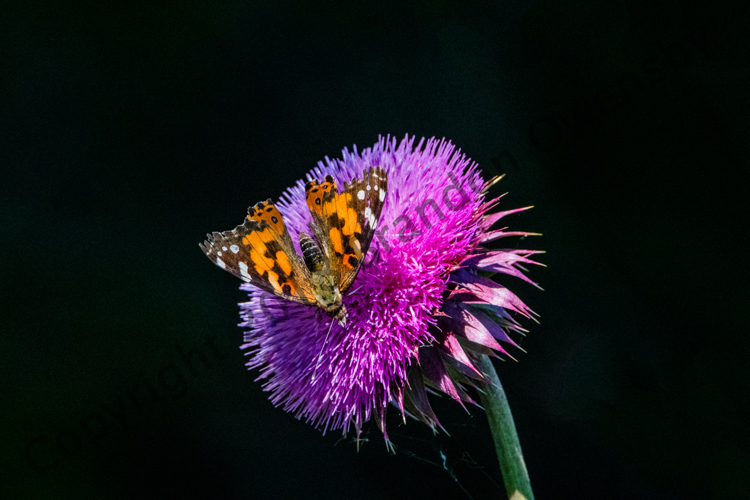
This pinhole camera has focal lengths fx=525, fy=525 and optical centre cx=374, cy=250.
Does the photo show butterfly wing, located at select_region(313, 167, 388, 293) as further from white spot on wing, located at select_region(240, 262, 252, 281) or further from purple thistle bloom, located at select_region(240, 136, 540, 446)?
white spot on wing, located at select_region(240, 262, 252, 281)

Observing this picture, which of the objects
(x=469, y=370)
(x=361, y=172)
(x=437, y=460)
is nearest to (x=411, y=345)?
(x=469, y=370)

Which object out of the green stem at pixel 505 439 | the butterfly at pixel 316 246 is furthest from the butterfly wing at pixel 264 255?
the green stem at pixel 505 439

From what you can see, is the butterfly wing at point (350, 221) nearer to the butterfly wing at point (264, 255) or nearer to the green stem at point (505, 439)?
the butterfly wing at point (264, 255)

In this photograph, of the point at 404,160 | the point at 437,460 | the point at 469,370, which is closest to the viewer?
the point at 469,370

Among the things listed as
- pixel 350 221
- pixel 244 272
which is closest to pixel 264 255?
pixel 244 272

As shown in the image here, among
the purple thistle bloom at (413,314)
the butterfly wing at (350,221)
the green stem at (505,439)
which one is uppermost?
the butterfly wing at (350,221)

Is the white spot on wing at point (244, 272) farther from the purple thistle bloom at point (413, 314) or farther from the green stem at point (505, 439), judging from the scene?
the green stem at point (505, 439)

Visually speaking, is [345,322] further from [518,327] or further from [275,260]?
[518,327]

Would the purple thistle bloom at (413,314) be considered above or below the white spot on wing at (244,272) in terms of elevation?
below
